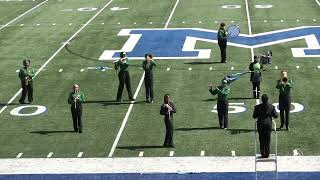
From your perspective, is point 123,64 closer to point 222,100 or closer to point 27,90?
point 27,90

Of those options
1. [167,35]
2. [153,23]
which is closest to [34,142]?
[167,35]

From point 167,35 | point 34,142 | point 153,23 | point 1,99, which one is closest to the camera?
point 34,142

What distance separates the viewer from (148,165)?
18.0 metres

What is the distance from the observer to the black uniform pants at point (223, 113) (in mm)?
20594

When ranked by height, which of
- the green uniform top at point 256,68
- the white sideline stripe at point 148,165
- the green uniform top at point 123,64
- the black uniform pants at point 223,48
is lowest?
the black uniform pants at point 223,48

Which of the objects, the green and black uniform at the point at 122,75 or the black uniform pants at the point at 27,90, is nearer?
the green and black uniform at the point at 122,75

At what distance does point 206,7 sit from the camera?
1708 inches

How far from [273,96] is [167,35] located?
11688 millimetres

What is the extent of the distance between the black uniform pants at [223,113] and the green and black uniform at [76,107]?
364 cm

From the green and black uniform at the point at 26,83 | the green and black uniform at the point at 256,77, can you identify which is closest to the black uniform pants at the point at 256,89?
the green and black uniform at the point at 256,77

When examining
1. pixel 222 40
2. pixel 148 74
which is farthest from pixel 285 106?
pixel 222 40

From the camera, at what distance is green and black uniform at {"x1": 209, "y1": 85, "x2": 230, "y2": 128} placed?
20500 millimetres

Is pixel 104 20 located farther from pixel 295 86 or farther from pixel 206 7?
pixel 295 86

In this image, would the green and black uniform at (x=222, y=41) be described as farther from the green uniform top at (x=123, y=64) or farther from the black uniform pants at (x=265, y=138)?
the black uniform pants at (x=265, y=138)
